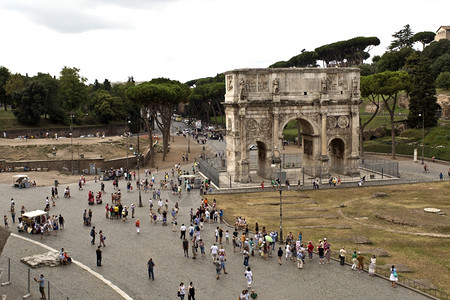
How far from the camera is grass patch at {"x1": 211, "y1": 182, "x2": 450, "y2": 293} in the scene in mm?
26734

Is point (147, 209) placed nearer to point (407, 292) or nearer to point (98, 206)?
point (98, 206)

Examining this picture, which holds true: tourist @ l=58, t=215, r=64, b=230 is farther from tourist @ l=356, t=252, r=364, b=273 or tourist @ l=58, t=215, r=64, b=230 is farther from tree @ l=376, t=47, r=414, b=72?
tree @ l=376, t=47, r=414, b=72

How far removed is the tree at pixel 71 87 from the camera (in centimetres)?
9936

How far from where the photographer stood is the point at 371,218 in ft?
118

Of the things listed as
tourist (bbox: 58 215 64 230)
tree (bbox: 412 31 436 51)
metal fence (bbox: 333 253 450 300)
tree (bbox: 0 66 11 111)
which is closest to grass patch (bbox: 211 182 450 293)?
metal fence (bbox: 333 253 450 300)

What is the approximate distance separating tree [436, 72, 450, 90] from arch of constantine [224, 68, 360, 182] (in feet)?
144

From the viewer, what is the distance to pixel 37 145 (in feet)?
225

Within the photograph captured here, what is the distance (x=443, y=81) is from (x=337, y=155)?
44.7m

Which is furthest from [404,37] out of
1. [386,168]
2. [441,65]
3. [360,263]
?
[360,263]

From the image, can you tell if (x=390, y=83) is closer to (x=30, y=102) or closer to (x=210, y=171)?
(x=210, y=171)

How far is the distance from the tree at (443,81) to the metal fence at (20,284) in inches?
3256

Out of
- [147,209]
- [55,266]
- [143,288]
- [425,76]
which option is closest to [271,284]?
[143,288]

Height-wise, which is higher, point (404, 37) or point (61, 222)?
point (404, 37)

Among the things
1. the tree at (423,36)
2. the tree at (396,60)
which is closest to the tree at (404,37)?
the tree at (423,36)
